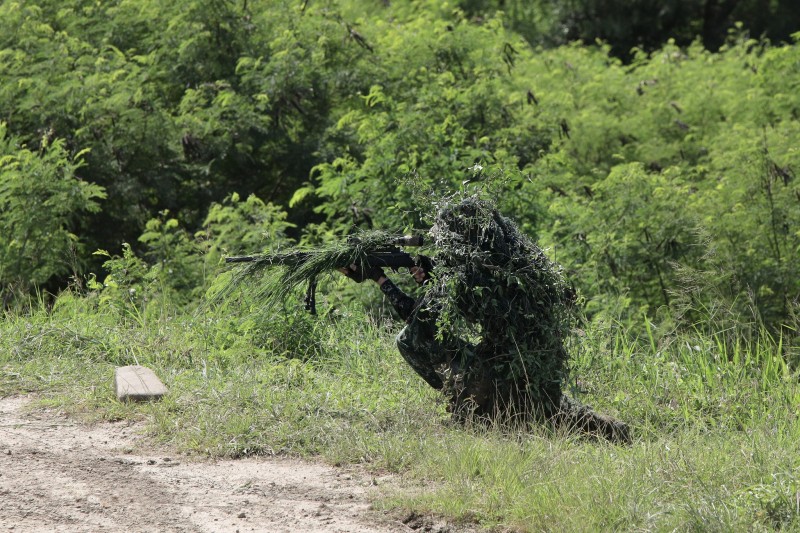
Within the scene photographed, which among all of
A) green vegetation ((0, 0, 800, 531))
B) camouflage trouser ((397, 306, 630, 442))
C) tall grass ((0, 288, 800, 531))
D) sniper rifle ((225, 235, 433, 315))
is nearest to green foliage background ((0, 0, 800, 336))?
green vegetation ((0, 0, 800, 531))

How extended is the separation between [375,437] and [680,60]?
12.2m

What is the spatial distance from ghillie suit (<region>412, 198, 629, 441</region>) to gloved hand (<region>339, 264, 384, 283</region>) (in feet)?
1.18

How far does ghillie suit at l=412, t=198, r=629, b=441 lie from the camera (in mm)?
5211

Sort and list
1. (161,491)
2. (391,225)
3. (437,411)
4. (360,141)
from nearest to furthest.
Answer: (161,491)
(437,411)
(391,225)
(360,141)

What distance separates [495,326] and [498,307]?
0.12m

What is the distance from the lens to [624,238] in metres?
9.48

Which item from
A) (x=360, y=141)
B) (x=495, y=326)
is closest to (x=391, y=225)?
(x=360, y=141)

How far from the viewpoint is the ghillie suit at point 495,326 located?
521 cm

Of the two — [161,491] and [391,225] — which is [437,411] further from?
[391,225]

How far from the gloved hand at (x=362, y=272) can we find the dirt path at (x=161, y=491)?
1094mm

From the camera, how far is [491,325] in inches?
208

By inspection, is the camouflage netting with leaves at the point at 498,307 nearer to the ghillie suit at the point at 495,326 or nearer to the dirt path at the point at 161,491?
the ghillie suit at the point at 495,326

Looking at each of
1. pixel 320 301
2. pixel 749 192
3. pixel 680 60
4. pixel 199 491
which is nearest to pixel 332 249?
pixel 199 491

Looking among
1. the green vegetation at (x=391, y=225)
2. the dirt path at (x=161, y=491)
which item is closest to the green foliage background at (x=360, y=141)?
the green vegetation at (x=391, y=225)
